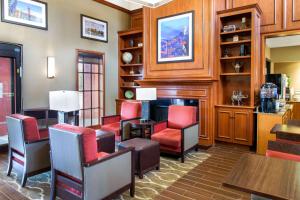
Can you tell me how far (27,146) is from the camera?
2.95 meters

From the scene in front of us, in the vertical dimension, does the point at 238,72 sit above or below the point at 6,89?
above

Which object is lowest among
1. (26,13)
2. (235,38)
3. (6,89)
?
(6,89)

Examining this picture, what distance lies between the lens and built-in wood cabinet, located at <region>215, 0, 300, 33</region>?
450 centimetres

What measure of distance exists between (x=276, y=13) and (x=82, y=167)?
191 inches

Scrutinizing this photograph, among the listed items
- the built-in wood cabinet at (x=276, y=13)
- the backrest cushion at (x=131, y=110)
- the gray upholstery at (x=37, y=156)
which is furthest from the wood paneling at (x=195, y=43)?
the gray upholstery at (x=37, y=156)

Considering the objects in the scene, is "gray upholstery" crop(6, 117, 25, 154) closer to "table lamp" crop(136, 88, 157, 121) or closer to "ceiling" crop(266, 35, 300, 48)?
"table lamp" crop(136, 88, 157, 121)

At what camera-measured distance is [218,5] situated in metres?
4.97

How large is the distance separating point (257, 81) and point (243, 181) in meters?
3.89

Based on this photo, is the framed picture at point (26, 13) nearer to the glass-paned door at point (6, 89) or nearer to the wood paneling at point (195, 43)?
the glass-paned door at point (6, 89)

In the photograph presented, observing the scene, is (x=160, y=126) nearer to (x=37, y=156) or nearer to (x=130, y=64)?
(x=37, y=156)

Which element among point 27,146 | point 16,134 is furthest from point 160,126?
point 16,134

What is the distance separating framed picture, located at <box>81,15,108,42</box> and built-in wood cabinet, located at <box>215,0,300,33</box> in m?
3.09

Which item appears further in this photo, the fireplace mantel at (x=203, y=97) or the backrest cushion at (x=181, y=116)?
the fireplace mantel at (x=203, y=97)

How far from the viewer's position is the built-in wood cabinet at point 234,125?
462 cm
